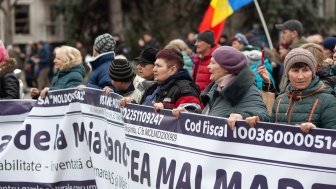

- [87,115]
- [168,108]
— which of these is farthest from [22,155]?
[168,108]

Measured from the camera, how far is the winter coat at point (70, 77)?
920 cm

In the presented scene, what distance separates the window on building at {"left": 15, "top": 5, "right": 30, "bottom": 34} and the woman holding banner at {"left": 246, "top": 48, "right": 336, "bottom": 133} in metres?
42.1

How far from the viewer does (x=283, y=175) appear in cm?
577

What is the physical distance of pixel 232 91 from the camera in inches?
247

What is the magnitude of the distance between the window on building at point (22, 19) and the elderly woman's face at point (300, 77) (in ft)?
138

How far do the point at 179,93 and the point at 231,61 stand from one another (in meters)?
0.81

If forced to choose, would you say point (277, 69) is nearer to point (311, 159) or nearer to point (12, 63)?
point (12, 63)

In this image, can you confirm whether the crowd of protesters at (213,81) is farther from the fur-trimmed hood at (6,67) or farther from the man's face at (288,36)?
the man's face at (288,36)

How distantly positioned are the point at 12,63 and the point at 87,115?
5.37ft

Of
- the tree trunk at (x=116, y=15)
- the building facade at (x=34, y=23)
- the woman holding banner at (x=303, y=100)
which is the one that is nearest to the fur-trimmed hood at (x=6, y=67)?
the woman holding banner at (x=303, y=100)

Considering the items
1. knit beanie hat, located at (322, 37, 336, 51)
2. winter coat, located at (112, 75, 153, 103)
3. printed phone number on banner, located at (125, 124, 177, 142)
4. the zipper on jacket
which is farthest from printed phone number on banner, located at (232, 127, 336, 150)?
knit beanie hat, located at (322, 37, 336, 51)

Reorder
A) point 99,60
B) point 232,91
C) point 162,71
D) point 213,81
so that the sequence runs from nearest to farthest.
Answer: point 232,91 < point 213,81 < point 162,71 < point 99,60

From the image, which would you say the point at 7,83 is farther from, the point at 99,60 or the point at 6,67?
the point at 99,60

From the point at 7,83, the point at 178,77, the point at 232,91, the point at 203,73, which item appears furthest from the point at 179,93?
the point at 203,73
